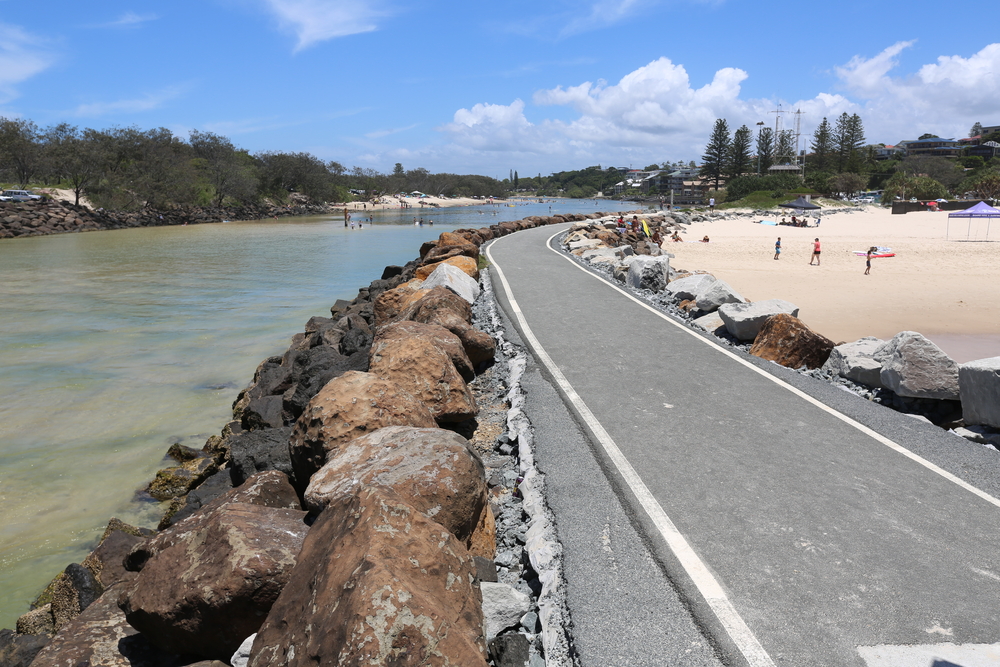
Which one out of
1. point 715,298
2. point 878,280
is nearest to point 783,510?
point 715,298

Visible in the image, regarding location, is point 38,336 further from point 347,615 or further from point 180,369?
point 347,615

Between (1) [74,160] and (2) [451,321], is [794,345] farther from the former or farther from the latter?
(1) [74,160]

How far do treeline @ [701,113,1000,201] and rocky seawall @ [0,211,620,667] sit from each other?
327 feet

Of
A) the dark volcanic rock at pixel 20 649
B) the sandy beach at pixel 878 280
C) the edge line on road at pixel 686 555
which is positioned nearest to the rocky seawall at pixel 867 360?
the edge line on road at pixel 686 555

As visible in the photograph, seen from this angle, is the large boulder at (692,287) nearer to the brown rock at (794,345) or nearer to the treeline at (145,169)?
the brown rock at (794,345)

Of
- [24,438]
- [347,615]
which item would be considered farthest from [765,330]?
[24,438]

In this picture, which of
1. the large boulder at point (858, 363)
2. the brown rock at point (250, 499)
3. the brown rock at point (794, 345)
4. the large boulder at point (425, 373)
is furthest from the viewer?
the brown rock at point (794, 345)

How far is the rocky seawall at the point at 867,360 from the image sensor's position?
21.8 ft

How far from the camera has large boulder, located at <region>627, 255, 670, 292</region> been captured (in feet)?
52.0

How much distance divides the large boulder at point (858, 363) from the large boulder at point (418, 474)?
589 centimetres

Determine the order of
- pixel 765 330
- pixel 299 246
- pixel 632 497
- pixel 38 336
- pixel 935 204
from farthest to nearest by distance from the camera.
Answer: pixel 935 204 < pixel 299 246 < pixel 38 336 < pixel 765 330 < pixel 632 497

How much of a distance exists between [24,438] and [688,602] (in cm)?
1155

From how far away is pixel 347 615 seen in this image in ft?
A: 9.67

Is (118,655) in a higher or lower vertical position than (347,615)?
lower
